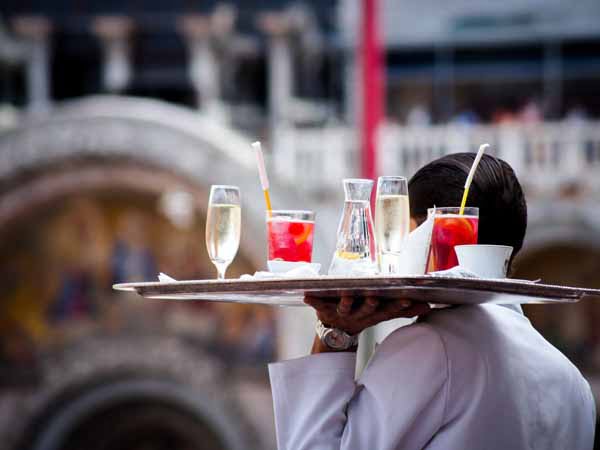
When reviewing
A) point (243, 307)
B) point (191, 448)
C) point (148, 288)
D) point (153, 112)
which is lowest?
point (191, 448)

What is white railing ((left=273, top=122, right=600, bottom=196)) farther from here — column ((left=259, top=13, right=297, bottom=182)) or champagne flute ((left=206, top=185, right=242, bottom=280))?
champagne flute ((left=206, top=185, right=242, bottom=280))

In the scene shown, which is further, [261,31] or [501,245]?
[261,31]

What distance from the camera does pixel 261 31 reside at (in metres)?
14.2

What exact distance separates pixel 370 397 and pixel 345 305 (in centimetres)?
17

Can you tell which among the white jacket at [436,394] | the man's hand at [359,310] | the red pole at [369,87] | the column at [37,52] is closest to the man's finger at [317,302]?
the man's hand at [359,310]

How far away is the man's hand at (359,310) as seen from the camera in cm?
180

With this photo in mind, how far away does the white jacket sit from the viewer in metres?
1.77

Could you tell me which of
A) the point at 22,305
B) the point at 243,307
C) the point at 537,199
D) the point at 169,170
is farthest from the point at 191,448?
the point at 537,199

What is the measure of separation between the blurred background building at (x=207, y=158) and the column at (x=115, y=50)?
0.03 m

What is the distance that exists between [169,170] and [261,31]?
460cm

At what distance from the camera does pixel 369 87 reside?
7.36 meters

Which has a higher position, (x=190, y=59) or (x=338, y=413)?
(x=190, y=59)

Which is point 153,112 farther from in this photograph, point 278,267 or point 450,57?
point 278,267

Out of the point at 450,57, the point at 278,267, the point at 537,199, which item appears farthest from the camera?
the point at 450,57
